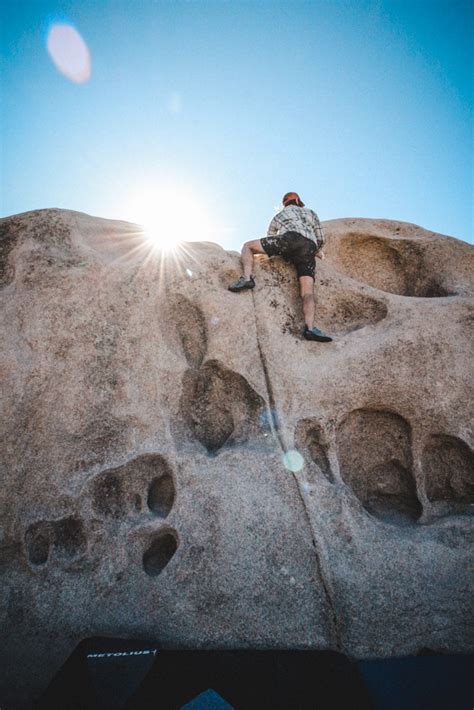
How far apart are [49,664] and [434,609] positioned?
3.24 metres

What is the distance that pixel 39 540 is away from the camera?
11.1ft

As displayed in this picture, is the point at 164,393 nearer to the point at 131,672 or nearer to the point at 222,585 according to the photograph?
the point at 222,585

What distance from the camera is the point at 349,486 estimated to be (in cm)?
396

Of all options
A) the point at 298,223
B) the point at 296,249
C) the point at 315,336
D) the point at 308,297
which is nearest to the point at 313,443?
the point at 315,336

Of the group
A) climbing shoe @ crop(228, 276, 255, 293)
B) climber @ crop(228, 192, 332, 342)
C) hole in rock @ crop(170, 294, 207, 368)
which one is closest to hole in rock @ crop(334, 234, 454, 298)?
climber @ crop(228, 192, 332, 342)

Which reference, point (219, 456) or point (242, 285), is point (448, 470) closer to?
point (219, 456)

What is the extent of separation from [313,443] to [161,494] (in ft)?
5.78

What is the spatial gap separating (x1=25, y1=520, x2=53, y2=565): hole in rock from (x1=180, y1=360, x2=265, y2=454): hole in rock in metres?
1.71

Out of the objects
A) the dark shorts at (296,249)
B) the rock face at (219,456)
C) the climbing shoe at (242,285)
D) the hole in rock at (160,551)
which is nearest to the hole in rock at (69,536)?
the rock face at (219,456)

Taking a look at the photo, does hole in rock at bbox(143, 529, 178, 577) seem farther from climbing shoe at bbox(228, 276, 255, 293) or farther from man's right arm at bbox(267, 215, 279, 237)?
man's right arm at bbox(267, 215, 279, 237)

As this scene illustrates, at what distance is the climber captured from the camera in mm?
4758

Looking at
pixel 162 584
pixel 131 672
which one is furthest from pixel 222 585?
pixel 131 672

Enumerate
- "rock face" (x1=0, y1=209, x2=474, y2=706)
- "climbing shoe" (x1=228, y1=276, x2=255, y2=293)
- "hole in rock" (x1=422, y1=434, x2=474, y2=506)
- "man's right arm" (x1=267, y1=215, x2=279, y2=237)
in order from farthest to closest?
"man's right arm" (x1=267, y1=215, x2=279, y2=237), "climbing shoe" (x1=228, y1=276, x2=255, y2=293), "hole in rock" (x1=422, y1=434, x2=474, y2=506), "rock face" (x1=0, y1=209, x2=474, y2=706)

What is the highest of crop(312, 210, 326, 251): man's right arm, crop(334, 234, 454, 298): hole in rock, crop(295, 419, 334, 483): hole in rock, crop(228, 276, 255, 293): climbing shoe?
crop(312, 210, 326, 251): man's right arm
